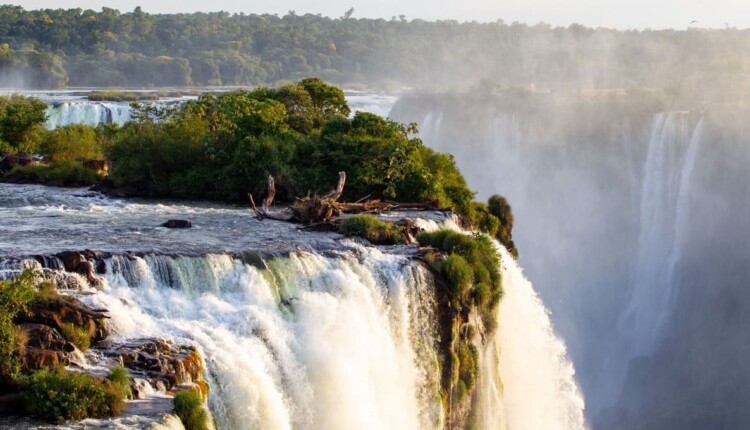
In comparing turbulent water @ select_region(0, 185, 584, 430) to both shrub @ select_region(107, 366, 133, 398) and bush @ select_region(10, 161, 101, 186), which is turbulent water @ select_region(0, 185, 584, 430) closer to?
shrub @ select_region(107, 366, 133, 398)

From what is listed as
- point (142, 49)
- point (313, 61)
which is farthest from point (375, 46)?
point (142, 49)

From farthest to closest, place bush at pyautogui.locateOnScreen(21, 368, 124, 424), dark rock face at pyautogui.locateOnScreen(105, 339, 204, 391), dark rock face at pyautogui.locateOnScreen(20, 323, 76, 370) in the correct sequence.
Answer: dark rock face at pyautogui.locateOnScreen(105, 339, 204, 391)
dark rock face at pyautogui.locateOnScreen(20, 323, 76, 370)
bush at pyautogui.locateOnScreen(21, 368, 124, 424)

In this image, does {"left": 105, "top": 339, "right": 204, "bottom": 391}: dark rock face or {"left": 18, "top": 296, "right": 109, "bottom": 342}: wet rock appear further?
{"left": 18, "top": 296, "right": 109, "bottom": 342}: wet rock

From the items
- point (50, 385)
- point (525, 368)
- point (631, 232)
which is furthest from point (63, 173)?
point (631, 232)

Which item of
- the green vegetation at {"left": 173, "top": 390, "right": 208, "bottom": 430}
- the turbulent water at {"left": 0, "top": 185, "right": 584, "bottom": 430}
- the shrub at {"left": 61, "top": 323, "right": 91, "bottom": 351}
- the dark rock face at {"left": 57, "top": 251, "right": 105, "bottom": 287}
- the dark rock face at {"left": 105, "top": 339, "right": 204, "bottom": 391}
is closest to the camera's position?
the green vegetation at {"left": 173, "top": 390, "right": 208, "bottom": 430}

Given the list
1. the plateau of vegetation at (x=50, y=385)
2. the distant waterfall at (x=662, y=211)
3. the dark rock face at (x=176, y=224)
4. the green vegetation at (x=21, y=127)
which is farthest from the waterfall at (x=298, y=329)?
the distant waterfall at (x=662, y=211)

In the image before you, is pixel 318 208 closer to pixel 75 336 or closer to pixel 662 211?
pixel 75 336

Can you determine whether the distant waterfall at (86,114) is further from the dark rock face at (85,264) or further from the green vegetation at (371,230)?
the dark rock face at (85,264)

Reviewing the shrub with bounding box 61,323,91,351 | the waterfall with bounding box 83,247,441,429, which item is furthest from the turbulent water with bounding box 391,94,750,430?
the shrub with bounding box 61,323,91,351
